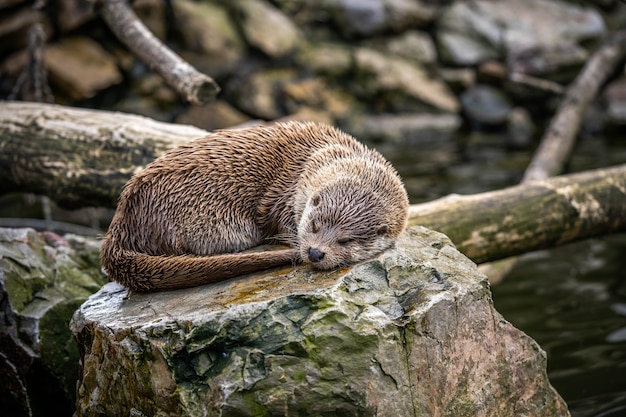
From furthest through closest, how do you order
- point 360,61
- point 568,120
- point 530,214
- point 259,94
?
point 360,61, point 259,94, point 568,120, point 530,214

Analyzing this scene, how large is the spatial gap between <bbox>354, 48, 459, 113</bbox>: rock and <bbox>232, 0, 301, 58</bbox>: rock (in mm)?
1029

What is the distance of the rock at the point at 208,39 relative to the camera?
379 inches

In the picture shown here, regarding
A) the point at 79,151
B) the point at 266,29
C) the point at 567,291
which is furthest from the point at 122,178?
the point at 266,29

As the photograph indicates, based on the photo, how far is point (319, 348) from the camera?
245 centimetres

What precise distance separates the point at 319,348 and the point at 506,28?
9.64 metres

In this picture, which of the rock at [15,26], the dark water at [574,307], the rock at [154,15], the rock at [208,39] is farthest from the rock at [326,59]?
the rock at [15,26]

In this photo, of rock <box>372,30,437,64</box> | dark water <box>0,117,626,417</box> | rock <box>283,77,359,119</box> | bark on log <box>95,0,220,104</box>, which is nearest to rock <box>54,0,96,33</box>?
dark water <box>0,117,626,417</box>

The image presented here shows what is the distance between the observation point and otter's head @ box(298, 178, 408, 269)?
9.74ft

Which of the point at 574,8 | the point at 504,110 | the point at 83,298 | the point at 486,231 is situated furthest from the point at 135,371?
the point at 574,8

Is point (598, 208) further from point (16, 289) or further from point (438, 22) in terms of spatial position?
point (438, 22)

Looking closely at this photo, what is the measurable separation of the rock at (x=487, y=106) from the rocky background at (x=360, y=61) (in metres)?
0.01

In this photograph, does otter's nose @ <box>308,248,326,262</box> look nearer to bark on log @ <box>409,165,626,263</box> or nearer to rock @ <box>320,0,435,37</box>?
bark on log @ <box>409,165,626,263</box>

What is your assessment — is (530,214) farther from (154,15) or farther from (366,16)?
(366,16)

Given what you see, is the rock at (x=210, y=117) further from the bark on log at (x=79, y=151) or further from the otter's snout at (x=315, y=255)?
the otter's snout at (x=315, y=255)
